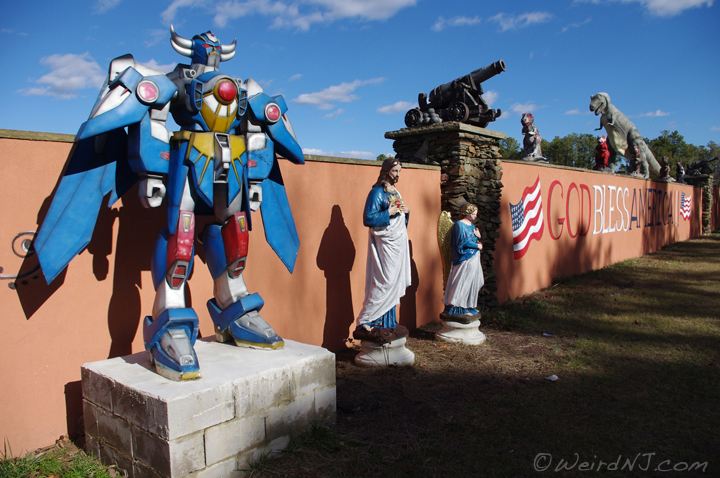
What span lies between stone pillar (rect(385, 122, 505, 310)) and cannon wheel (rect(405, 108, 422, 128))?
0.13 metres

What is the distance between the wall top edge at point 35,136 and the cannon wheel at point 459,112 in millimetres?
4839

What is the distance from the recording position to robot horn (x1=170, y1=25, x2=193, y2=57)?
3162 millimetres

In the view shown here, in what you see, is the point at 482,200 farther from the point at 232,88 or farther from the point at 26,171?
the point at 26,171

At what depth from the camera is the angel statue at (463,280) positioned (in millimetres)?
5633

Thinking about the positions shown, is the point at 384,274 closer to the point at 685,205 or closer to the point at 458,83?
the point at 458,83

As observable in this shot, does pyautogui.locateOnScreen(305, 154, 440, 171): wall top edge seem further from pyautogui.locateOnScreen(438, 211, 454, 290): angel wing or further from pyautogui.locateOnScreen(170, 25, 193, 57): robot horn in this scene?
pyautogui.locateOnScreen(170, 25, 193, 57): robot horn

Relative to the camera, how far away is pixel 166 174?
301cm

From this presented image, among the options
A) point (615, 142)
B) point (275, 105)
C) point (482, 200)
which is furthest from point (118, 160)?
point (615, 142)

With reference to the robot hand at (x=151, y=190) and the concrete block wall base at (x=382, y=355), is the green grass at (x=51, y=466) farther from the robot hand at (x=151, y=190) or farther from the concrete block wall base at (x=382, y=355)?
the concrete block wall base at (x=382, y=355)

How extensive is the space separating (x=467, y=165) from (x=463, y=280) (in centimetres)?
190

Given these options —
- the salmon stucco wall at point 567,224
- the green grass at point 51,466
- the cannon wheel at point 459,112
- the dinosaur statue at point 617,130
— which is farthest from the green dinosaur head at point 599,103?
the green grass at point 51,466

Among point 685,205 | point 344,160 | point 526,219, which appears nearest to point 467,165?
point 344,160

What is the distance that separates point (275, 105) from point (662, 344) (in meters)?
5.28

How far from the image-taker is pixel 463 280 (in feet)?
18.6
